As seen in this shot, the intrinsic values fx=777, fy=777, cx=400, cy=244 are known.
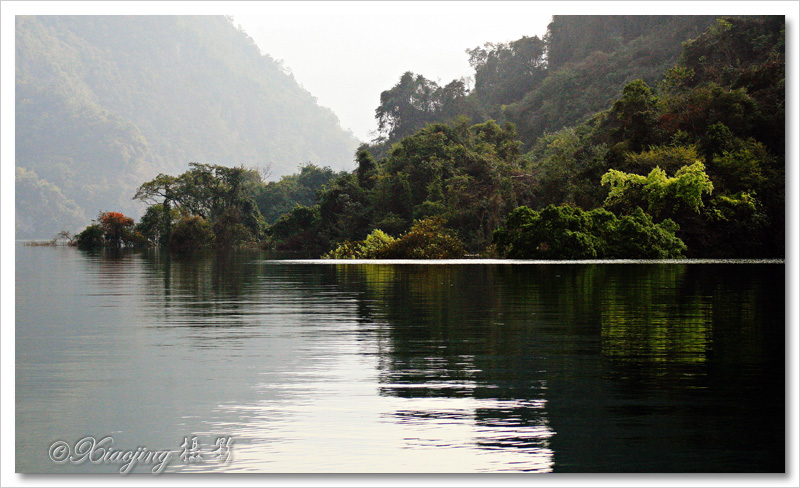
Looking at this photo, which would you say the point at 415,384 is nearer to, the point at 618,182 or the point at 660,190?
the point at 660,190

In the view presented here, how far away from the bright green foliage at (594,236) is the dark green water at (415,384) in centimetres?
1287

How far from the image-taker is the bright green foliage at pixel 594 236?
80.3 feet

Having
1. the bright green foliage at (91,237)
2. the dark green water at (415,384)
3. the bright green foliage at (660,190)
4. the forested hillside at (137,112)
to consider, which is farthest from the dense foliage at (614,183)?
the forested hillside at (137,112)

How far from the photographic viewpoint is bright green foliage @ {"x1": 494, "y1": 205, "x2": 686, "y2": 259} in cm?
2447

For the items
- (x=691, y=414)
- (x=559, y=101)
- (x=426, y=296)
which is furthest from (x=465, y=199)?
(x=691, y=414)

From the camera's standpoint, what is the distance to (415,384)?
5836mm

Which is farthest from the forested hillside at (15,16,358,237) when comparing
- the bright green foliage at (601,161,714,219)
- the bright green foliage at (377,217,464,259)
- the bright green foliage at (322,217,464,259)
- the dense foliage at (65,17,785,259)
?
the bright green foliage at (601,161,714,219)

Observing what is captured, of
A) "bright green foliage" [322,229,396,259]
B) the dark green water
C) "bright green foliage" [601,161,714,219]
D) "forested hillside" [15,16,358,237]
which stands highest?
"forested hillside" [15,16,358,237]

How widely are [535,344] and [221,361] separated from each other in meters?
3.00

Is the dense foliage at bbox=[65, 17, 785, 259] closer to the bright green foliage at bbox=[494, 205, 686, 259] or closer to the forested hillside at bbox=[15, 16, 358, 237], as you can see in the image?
the bright green foliage at bbox=[494, 205, 686, 259]

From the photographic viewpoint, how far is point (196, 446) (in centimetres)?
451

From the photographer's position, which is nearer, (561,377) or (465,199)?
(561,377)

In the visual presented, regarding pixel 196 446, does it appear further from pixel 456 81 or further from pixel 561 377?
pixel 456 81

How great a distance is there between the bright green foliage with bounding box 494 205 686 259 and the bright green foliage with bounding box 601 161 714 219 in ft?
3.04
